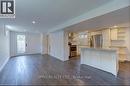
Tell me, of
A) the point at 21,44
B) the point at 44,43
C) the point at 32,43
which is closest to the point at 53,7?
the point at 21,44

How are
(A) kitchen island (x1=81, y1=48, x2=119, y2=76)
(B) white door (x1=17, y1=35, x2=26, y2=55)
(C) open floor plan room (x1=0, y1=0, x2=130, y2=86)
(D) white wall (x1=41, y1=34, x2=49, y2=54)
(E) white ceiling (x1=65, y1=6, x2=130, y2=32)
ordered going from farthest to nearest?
(D) white wall (x1=41, y1=34, x2=49, y2=54) → (B) white door (x1=17, y1=35, x2=26, y2=55) → (A) kitchen island (x1=81, y1=48, x2=119, y2=76) → (C) open floor plan room (x1=0, y1=0, x2=130, y2=86) → (E) white ceiling (x1=65, y1=6, x2=130, y2=32)

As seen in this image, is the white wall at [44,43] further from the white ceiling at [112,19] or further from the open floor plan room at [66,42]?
the white ceiling at [112,19]

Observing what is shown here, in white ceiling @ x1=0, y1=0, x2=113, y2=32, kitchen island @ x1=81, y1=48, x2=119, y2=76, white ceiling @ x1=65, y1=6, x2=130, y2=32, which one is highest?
white ceiling @ x1=0, y1=0, x2=113, y2=32

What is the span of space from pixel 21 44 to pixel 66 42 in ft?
17.6

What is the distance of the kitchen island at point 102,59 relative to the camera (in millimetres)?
4724

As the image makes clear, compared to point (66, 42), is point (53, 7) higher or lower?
higher

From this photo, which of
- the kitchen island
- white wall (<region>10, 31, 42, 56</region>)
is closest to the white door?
white wall (<region>10, 31, 42, 56</region>)

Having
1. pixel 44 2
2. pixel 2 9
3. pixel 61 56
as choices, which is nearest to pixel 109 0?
pixel 44 2

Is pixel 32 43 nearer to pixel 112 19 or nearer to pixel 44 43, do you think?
pixel 44 43

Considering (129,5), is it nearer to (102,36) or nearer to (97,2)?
(97,2)

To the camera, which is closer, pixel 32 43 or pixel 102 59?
pixel 102 59

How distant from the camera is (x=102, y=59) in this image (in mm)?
5434

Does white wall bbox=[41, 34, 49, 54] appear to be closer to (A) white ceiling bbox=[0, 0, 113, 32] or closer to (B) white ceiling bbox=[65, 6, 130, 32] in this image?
(B) white ceiling bbox=[65, 6, 130, 32]

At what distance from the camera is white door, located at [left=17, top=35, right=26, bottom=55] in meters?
11.4
